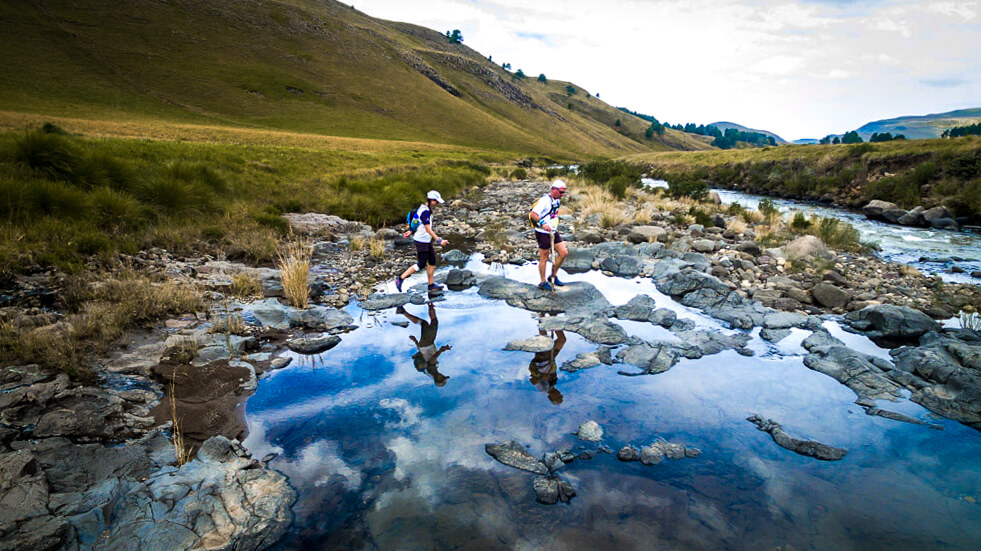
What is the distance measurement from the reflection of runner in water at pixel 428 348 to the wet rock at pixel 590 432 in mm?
2119

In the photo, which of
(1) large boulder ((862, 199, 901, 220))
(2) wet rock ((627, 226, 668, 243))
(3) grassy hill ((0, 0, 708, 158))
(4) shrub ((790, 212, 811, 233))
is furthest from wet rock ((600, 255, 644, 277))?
(3) grassy hill ((0, 0, 708, 158))

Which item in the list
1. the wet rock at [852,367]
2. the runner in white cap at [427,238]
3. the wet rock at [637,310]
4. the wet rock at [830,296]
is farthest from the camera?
the wet rock at [830,296]

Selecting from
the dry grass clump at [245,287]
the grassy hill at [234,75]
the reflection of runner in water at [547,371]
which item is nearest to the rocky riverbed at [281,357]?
the dry grass clump at [245,287]

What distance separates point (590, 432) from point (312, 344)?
465 centimetres

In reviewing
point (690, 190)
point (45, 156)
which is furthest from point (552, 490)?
point (690, 190)

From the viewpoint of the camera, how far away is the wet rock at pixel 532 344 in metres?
7.34

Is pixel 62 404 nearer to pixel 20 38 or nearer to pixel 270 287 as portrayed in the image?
pixel 270 287

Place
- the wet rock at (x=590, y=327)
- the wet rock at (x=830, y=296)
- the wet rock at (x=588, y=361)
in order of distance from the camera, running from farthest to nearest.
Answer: the wet rock at (x=830, y=296) < the wet rock at (x=590, y=327) < the wet rock at (x=588, y=361)

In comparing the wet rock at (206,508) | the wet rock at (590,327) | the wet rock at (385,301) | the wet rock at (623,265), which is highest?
the wet rock at (623,265)

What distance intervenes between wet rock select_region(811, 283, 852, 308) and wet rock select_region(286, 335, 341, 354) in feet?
34.0

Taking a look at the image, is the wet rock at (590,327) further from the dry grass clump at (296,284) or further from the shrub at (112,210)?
the shrub at (112,210)

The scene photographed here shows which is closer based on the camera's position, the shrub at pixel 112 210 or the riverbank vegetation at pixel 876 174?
the shrub at pixel 112 210

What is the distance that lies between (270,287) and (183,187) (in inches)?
255

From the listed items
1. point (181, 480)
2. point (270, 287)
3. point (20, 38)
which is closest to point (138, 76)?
point (20, 38)
